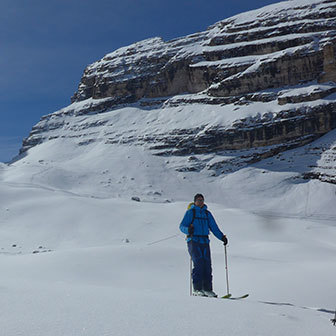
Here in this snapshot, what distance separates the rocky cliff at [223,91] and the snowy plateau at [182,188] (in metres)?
0.28

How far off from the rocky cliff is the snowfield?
19.3ft

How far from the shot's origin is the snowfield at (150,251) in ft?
10.1

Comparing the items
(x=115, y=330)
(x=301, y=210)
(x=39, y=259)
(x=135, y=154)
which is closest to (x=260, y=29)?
(x=135, y=154)

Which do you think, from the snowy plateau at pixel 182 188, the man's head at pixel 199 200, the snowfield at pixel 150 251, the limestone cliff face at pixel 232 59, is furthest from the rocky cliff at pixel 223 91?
the man's head at pixel 199 200

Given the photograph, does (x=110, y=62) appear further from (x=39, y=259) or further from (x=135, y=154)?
(x=39, y=259)

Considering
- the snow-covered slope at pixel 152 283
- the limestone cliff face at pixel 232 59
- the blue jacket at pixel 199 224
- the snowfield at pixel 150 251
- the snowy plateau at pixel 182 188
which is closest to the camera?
the snow-covered slope at pixel 152 283

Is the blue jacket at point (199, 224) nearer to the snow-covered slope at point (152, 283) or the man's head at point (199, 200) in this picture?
the man's head at point (199, 200)

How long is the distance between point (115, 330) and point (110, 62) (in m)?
91.1

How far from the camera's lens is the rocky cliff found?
175 ft

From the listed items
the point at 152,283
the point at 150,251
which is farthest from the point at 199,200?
the point at 150,251

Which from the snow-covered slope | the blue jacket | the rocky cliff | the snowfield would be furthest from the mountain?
the blue jacket

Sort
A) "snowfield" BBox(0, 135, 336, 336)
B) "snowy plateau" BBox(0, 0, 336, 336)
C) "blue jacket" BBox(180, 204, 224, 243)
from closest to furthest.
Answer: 1. "snowfield" BBox(0, 135, 336, 336)
2. "snowy plateau" BBox(0, 0, 336, 336)
3. "blue jacket" BBox(180, 204, 224, 243)

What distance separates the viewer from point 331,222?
34656 millimetres

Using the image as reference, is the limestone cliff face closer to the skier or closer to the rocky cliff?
the rocky cliff
